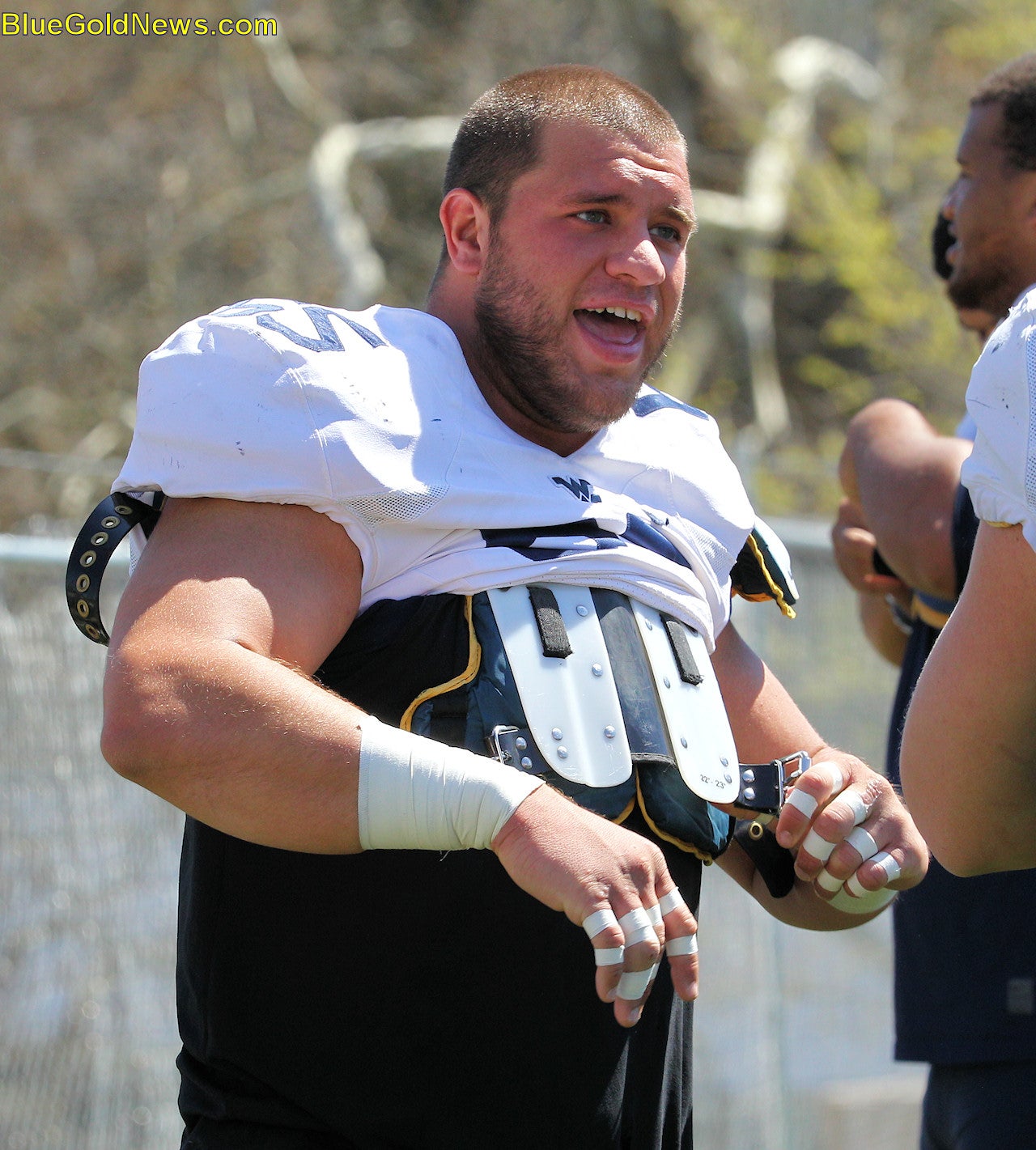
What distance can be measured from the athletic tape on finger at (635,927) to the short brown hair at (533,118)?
48.3 inches

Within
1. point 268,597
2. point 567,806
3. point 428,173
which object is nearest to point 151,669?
point 268,597

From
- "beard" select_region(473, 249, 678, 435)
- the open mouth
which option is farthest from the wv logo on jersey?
the open mouth

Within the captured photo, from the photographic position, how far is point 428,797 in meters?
1.78

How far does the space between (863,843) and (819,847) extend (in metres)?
0.07

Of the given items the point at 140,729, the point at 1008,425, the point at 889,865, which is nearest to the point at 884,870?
the point at 889,865

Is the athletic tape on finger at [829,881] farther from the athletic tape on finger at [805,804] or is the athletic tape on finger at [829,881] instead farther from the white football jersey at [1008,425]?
the white football jersey at [1008,425]

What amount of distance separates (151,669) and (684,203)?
1.21 metres

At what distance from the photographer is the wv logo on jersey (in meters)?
2.25

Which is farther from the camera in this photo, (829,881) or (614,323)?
(614,323)

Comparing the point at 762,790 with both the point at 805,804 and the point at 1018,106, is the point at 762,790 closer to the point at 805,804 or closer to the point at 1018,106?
the point at 805,804

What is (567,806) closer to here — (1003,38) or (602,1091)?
(602,1091)

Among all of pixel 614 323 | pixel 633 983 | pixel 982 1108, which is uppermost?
pixel 614 323

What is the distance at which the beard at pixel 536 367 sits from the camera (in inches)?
92.9

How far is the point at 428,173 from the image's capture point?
12344 millimetres
